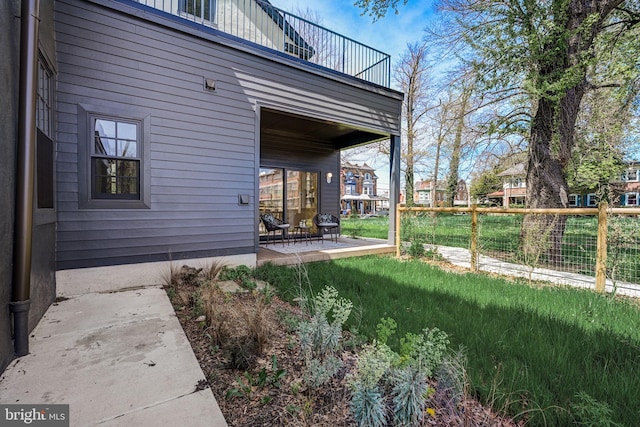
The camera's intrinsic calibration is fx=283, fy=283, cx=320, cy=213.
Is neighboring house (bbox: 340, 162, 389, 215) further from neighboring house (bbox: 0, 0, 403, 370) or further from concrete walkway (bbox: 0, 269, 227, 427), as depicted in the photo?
concrete walkway (bbox: 0, 269, 227, 427)

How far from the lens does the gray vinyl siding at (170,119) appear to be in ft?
11.0

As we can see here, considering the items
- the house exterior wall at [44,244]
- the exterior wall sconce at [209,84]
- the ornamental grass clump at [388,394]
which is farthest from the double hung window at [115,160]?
the ornamental grass clump at [388,394]

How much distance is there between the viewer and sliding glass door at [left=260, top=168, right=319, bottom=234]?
24.7 feet

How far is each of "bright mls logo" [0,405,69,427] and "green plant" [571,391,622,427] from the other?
2479mm

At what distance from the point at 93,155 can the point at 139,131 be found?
61 centimetres

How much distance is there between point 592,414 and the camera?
1359 mm

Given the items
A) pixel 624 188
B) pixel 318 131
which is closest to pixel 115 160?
pixel 318 131

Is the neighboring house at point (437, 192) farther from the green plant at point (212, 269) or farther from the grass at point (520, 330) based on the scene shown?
the green plant at point (212, 269)

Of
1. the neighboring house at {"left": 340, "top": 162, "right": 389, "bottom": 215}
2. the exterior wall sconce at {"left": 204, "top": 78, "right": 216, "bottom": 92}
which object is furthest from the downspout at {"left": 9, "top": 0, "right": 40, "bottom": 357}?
the neighboring house at {"left": 340, "top": 162, "right": 389, "bottom": 215}

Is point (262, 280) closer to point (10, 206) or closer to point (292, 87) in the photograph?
point (10, 206)

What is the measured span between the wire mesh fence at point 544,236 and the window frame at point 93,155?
4790 millimetres

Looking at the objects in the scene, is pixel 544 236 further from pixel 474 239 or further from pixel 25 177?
pixel 25 177

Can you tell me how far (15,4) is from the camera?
210cm

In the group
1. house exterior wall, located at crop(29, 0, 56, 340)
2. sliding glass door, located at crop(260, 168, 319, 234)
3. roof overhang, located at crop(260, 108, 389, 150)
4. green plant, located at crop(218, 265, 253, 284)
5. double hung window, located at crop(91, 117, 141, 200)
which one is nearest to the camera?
house exterior wall, located at crop(29, 0, 56, 340)
